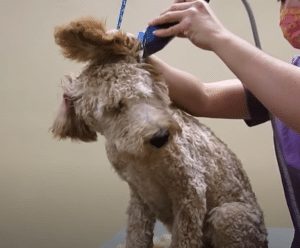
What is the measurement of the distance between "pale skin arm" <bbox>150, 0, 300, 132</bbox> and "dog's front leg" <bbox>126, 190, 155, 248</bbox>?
1.10ft

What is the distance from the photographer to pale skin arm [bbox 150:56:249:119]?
3.01ft

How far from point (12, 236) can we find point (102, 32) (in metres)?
0.95

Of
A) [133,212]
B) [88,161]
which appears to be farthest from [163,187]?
[88,161]

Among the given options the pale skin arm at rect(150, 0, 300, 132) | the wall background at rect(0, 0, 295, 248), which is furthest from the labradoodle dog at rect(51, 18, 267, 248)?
the wall background at rect(0, 0, 295, 248)

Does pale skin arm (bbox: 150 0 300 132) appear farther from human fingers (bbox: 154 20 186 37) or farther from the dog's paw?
the dog's paw

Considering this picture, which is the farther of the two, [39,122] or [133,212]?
[39,122]

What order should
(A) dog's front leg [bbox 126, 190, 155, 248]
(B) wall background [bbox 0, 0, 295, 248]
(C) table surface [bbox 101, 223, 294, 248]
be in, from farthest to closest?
(B) wall background [bbox 0, 0, 295, 248] → (C) table surface [bbox 101, 223, 294, 248] → (A) dog's front leg [bbox 126, 190, 155, 248]

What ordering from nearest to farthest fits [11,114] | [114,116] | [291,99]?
[291,99]
[114,116]
[11,114]

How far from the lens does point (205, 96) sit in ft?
3.22

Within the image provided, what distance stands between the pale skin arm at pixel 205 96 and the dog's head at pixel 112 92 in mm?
139

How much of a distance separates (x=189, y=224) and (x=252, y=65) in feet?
0.98

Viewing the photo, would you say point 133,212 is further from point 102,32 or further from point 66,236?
point 66,236

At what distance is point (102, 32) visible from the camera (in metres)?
0.70

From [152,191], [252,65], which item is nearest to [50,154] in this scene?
[152,191]
